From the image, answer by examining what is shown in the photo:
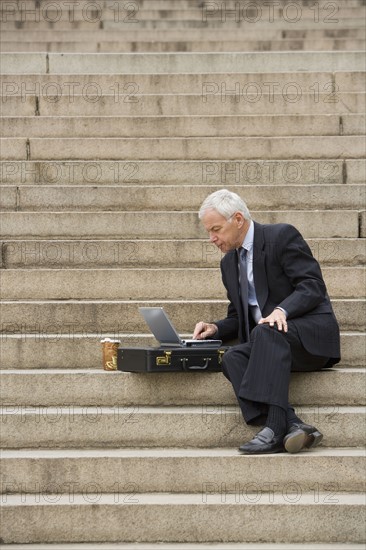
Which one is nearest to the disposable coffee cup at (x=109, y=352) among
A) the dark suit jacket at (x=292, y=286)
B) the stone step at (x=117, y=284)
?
the dark suit jacket at (x=292, y=286)

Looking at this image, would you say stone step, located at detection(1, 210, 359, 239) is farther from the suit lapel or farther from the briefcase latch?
the briefcase latch

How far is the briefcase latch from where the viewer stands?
6012 millimetres

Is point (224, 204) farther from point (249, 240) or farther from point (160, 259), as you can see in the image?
point (160, 259)

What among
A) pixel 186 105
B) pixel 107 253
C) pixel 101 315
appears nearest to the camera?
pixel 101 315

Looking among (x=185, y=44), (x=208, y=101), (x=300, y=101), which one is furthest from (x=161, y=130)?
(x=185, y=44)

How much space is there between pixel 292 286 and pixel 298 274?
0.38ft

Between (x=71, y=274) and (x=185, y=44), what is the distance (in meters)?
5.04

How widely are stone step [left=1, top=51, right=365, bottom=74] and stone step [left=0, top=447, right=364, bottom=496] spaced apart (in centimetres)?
546

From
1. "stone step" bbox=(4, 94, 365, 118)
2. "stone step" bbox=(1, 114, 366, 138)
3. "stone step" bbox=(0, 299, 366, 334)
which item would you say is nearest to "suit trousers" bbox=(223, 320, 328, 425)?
"stone step" bbox=(0, 299, 366, 334)

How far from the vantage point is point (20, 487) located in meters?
5.65

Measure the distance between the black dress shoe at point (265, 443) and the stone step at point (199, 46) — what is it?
669 centimetres

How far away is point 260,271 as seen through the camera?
19.9 ft

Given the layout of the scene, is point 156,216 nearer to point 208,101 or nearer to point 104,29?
point 208,101

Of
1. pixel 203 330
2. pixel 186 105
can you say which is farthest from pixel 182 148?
pixel 203 330
